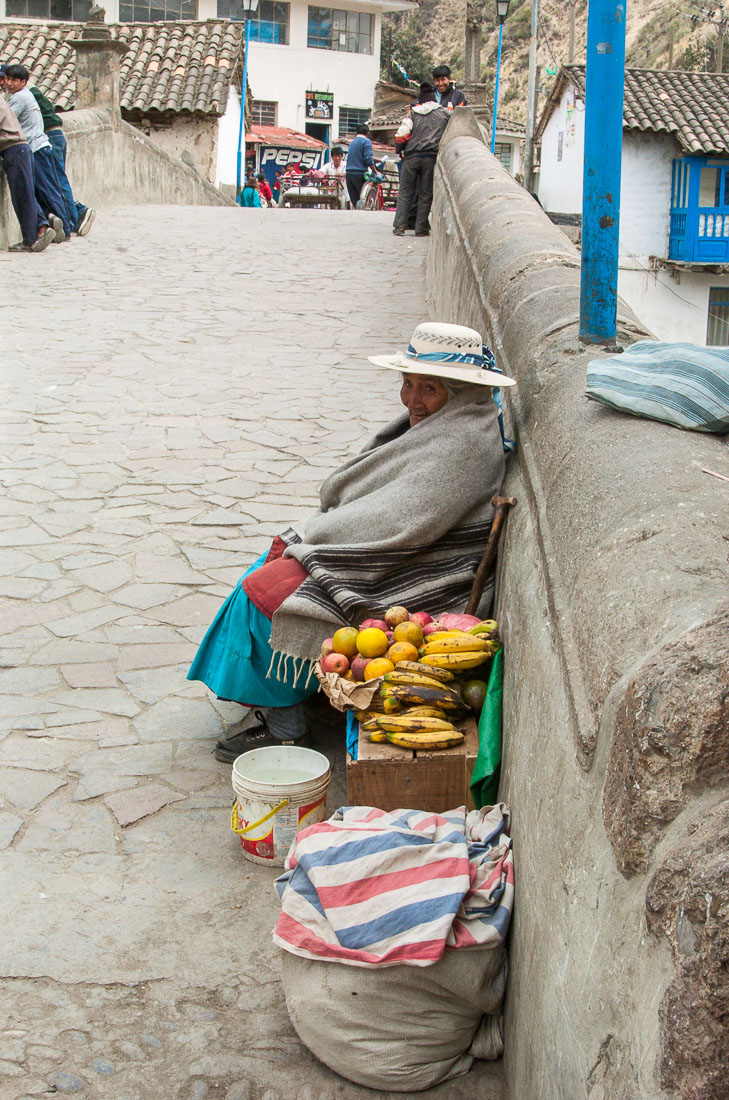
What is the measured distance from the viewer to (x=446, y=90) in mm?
14000

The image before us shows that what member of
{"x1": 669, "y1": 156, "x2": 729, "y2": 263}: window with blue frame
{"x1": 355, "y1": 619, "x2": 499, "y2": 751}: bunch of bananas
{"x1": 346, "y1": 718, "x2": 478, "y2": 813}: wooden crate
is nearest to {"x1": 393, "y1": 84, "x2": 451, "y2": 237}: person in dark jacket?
{"x1": 355, "y1": 619, "x2": 499, "y2": 751}: bunch of bananas

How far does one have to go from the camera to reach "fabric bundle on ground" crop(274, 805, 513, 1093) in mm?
2227

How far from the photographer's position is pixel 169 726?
3846mm

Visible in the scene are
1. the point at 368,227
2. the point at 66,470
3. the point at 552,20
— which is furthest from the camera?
the point at 552,20

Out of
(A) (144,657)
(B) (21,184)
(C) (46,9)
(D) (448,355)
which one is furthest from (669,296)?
(D) (448,355)

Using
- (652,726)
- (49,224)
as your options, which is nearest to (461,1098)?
(652,726)

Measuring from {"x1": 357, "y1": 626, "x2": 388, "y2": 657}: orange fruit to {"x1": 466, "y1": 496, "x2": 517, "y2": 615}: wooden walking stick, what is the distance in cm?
35

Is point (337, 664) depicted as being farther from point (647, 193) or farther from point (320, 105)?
point (320, 105)

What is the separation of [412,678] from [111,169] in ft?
53.1

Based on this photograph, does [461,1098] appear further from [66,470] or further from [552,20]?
[552,20]

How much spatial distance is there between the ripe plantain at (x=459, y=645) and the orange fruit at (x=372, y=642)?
133 mm

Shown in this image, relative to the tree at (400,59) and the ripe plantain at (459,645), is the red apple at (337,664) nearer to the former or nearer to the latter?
the ripe plantain at (459,645)

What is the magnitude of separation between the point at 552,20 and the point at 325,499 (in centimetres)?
7784

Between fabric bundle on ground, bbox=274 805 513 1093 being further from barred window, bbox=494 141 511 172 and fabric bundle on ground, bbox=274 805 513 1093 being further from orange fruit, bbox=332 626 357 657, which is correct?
barred window, bbox=494 141 511 172
